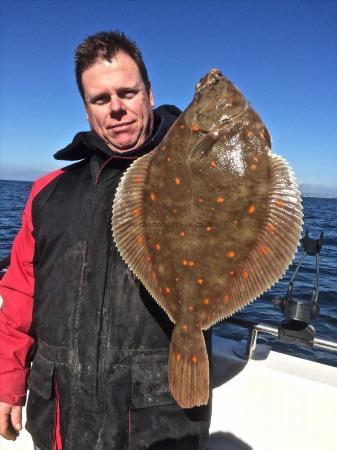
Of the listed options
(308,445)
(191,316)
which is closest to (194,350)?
(191,316)

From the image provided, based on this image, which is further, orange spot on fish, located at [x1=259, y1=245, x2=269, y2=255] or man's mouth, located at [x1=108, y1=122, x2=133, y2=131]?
man's mouth, located at [x1=108, y1=122, x2=133, y2=131]

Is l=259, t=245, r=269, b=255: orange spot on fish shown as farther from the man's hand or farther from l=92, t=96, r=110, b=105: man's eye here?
the man's hand

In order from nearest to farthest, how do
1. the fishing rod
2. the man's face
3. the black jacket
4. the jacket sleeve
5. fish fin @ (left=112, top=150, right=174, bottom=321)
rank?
1. fish fin @ (left=112, top=150, right=174, bottom=321)
2. the black jacket
3. the man's face
4. the jacket sleeve
5. the fishing rod

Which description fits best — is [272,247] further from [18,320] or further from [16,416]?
[16,416]

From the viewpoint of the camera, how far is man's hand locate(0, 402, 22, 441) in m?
2.47

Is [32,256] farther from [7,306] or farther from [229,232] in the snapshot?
[229,232]

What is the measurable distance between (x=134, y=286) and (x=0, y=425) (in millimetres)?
1360

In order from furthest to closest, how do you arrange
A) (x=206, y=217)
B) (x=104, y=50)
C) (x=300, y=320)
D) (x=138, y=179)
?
(x=300, y=320), (x=104, y=50), (x=138, y=179), (x=206, y=217)

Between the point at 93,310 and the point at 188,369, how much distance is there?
2.04 feet

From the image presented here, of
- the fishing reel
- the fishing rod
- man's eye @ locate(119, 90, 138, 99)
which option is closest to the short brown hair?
man's eye @ locate(119, 90, 138, 99)

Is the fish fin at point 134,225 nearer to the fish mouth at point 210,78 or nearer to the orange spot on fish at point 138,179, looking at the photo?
the orange spot on fish at point 138,179

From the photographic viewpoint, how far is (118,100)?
2.21 metres

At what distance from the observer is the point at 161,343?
7.00ft

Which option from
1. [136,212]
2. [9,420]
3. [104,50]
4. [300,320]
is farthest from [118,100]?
[9,420]
